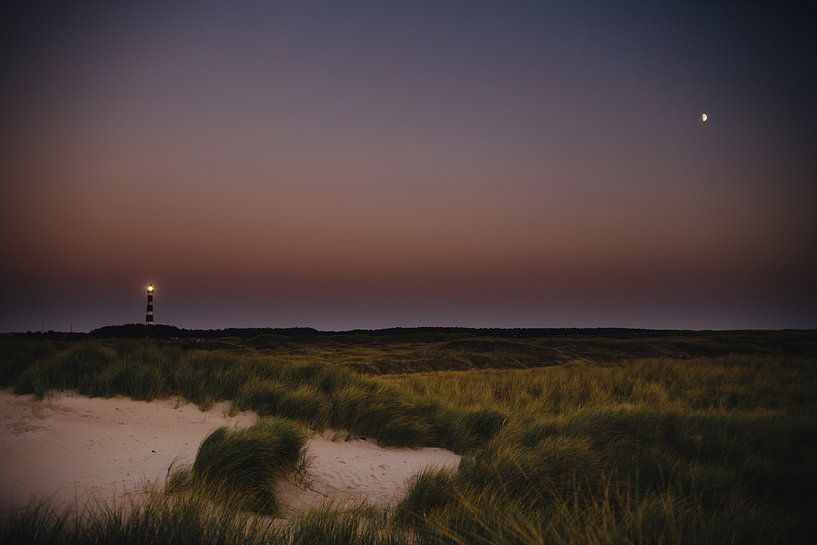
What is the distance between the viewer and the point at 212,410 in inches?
319

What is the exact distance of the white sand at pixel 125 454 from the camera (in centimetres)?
446

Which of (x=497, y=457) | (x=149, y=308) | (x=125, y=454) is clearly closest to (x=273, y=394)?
(x=125, y=454)

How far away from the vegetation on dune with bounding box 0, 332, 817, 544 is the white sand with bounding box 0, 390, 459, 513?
32cm

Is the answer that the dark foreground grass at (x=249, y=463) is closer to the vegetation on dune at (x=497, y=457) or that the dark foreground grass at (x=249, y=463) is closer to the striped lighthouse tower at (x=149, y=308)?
the vegetation on dune at (x=497, y=457)

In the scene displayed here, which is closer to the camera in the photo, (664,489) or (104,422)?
(664,489)

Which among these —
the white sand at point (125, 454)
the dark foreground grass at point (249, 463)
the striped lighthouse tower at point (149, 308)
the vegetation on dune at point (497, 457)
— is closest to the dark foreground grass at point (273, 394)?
the vegetation on dune at point (497, 457)

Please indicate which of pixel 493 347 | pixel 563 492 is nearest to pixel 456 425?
pixel 563 492

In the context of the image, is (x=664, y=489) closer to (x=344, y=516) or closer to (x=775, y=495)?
(x=775, y=495)

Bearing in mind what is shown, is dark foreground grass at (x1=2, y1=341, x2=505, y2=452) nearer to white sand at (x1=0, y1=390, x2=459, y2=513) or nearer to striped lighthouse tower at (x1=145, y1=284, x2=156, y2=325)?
white sand at (x1=0, y1=390, x2=459, y2=513)

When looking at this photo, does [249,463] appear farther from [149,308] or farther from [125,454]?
[149,308]

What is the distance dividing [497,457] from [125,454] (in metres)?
3.89

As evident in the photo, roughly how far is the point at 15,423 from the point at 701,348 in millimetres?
36826

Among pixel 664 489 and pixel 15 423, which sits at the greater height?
pixel 15 423

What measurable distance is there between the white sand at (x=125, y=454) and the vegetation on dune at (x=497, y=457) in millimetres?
319
